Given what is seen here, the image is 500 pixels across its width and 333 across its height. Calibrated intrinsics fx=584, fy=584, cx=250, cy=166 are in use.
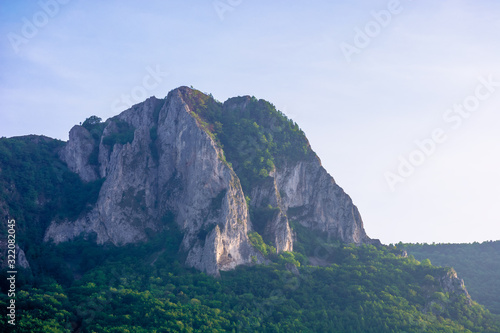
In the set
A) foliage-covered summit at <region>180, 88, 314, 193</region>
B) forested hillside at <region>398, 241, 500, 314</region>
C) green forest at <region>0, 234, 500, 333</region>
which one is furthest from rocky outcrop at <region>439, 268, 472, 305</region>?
foliage-covered summit at <region>180, 88, 314, 193</region>

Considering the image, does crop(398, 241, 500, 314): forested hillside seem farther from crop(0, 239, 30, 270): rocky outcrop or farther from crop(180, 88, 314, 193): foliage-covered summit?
crop(0, 239, 30, 270): rocky outcrop

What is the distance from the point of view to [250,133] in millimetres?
105562

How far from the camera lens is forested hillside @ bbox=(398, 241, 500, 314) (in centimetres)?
10850

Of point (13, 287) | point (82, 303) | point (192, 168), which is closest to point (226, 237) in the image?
point (192, 168)

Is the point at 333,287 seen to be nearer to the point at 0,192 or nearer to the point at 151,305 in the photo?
the point at 151,305

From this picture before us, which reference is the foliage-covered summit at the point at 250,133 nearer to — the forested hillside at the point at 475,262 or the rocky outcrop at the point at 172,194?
the rocky outcrop at the point at 172,194

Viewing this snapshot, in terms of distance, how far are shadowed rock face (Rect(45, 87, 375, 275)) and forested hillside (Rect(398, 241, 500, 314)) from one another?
991 inches

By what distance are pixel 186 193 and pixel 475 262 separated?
2639 inches

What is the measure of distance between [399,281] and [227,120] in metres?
41.6

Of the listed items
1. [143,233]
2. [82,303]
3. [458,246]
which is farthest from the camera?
[458,246]

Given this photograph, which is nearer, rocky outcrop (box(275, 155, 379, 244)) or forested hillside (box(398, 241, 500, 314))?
rocky outcrop (box(275, 155, 379, 244))

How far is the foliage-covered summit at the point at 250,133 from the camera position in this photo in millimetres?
100625

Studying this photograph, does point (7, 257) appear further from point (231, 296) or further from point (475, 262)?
point (475, 262)

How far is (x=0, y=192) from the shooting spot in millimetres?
84312
